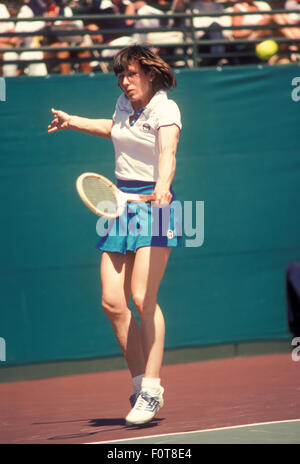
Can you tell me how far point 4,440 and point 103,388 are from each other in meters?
1.99

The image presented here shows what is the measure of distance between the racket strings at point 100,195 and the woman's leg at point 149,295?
0.31 meters

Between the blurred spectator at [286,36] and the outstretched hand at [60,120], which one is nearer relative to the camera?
the outstretched hand at [60,120]

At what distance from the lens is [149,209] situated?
470cm

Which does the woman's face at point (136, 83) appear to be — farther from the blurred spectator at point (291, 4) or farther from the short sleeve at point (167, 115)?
the blurred spectator at point (291, 4)

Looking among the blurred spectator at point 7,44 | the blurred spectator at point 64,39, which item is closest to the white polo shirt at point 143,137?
the blurred spectator at point 64,39

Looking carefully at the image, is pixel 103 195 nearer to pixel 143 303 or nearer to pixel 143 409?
pixel 143 303

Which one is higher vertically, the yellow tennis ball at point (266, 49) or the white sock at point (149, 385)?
the yellow tennis ball at point (266, 49)

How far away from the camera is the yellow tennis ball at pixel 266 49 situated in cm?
787

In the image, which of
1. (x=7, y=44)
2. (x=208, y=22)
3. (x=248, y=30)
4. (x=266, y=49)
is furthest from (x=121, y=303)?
(x=248, y=30)

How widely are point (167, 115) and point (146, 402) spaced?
1.55 meters

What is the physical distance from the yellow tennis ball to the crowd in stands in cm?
6

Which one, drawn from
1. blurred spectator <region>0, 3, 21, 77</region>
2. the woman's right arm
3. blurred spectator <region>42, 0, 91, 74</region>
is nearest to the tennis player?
the woman's right arm
